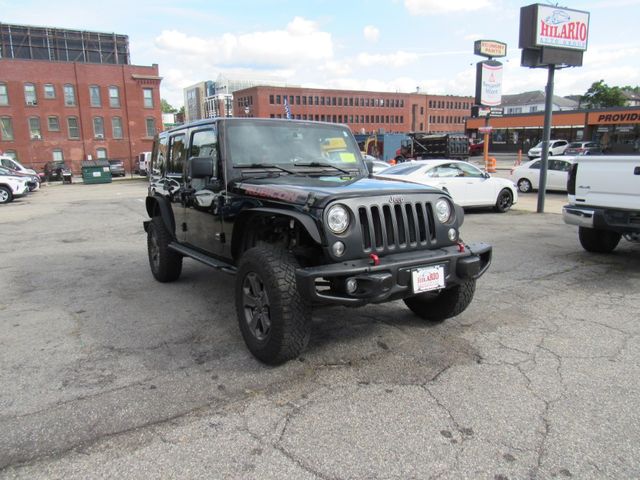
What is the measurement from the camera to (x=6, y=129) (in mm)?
45938

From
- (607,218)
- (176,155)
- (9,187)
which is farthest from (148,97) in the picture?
(607,218)

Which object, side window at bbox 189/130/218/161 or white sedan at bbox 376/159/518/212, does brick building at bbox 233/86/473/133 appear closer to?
white sedan at bbox 376/159/518/212

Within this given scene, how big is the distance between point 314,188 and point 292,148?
4.23 feet

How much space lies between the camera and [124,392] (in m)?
3.44

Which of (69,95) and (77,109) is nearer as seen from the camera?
(69,95)

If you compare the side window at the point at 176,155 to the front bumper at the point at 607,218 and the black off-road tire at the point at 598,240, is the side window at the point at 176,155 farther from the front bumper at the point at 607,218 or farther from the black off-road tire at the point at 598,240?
the black off-road tire at the point at 598,240

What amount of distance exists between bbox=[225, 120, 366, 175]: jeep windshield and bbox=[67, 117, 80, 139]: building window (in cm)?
5029

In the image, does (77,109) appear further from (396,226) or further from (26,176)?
(396,226)

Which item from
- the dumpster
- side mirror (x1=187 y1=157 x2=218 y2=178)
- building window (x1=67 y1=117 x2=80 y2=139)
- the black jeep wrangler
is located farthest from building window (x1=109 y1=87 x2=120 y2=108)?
side mirror (x1=187 y1=157 x2=218 y2=178)

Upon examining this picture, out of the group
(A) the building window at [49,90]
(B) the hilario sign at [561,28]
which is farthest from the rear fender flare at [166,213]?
(A) the building window at [49,90]

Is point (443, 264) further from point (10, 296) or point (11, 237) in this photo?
point (11, 237)

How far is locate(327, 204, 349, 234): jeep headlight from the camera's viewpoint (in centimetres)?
349

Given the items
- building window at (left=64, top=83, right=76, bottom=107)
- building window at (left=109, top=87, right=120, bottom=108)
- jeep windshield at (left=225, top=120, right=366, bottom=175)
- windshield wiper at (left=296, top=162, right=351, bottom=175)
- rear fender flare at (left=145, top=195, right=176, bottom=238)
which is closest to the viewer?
jeep windshield at (left=225, top=120, right=366, bottom=175)

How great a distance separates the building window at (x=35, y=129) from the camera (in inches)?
1847
